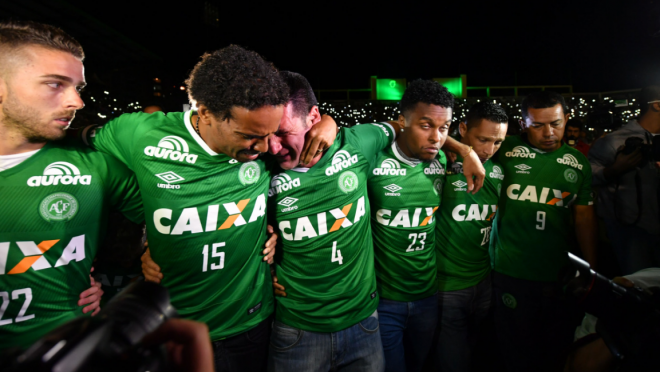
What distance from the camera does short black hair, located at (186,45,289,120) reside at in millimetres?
1438

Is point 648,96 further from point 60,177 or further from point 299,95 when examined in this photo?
point 60,177

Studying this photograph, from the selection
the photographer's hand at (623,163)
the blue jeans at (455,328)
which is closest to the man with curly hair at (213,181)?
the blue jeans at (455,328)

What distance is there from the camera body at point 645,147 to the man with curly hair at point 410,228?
5.51ft

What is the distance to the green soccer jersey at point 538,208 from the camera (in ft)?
8.57

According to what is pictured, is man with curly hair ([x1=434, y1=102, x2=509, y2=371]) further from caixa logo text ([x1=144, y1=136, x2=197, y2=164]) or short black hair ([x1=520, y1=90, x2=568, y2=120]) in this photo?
caixa logo text ([x1=144, y1=136, x2=197, y2=164])

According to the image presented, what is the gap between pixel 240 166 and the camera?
167 cm

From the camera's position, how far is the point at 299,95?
1.83 m

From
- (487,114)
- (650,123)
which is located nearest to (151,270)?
(487,114)

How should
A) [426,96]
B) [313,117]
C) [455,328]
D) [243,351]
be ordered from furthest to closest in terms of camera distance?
[455,328] < [426,96] < [313,117] < [243,351]

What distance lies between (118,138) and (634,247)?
4308 mm

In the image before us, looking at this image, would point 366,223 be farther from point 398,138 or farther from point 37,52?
point 37,52

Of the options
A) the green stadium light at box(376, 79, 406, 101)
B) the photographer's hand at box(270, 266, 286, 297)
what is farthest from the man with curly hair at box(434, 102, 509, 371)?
the green stadium light at box(376, 79, 406, 101)

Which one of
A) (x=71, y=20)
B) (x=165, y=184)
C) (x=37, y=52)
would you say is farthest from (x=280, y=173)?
(x=71, y=20)

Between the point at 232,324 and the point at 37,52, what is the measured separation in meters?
1.52
